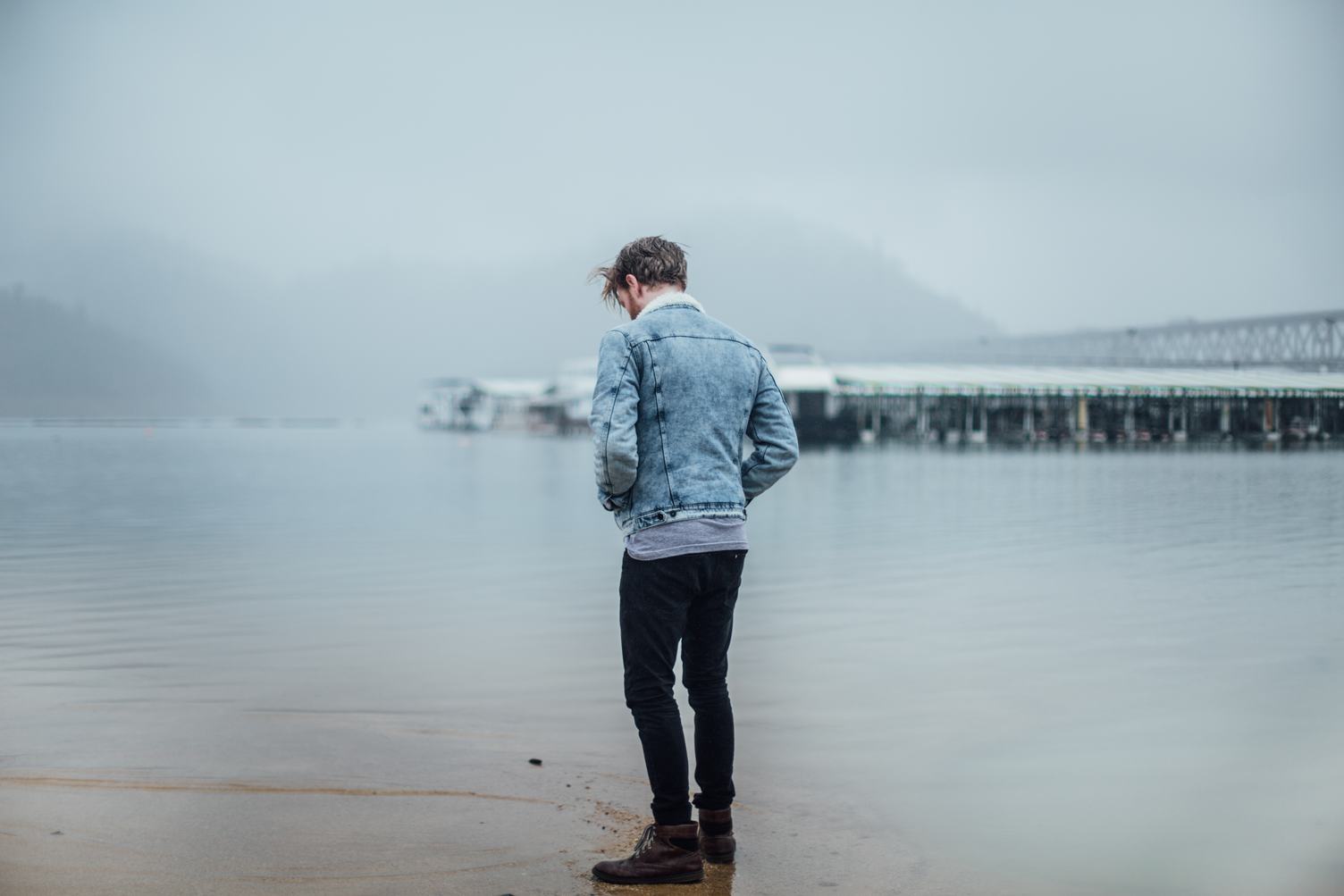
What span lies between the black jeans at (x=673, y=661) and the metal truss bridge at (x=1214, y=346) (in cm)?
3832

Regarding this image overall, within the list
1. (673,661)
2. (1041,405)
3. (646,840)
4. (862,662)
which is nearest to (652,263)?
(673,661)

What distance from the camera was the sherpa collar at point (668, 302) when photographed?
13.7 ft

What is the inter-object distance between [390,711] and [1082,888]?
369 centimetres

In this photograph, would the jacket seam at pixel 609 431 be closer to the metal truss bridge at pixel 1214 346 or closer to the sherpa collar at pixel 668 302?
the sherpa collar at pixel 668 302

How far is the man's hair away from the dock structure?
185 feet

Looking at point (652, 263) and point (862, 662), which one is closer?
point (652, 263)

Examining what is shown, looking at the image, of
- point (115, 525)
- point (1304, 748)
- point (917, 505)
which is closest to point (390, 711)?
point (1304, 748)

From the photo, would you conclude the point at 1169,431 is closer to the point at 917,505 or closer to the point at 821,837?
the point at 917,505

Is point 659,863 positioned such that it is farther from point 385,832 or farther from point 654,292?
point 654,292

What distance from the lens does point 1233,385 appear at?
191ft

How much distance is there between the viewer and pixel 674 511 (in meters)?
4.04

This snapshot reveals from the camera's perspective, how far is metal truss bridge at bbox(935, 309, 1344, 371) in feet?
138

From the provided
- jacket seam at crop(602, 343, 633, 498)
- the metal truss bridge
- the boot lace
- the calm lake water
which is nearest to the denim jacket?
jacket seam at crop(602, 343, 633, 498)

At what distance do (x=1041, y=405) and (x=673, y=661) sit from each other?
7461 centimetres
